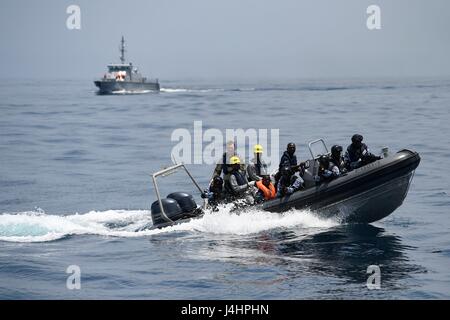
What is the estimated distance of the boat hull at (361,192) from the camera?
17.2m

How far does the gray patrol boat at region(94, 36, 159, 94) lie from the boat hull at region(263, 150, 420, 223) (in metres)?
81.0

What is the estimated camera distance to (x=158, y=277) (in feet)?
46.9

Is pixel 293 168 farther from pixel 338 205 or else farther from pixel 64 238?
pixel 64 238

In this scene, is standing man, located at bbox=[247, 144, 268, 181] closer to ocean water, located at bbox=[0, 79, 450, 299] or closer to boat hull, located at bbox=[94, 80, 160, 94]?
ocean water, located at bbox=[0, 79, 450, 299]

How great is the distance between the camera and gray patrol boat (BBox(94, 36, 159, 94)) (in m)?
97.2

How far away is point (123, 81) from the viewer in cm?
9731

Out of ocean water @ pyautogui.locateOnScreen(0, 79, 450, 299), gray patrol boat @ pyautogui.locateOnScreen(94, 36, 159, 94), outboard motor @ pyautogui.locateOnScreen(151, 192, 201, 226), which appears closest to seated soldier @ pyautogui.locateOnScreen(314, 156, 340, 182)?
ocean water @ pyautogui.locateOnScreen(0, 79, 450, 299)

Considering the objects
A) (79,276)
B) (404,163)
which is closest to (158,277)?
(79,276)

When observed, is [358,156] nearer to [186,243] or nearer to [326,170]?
[326,170]

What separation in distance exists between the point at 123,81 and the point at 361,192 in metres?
82.3

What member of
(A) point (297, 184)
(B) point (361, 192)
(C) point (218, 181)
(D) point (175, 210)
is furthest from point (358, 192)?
(D) point (175, 210)

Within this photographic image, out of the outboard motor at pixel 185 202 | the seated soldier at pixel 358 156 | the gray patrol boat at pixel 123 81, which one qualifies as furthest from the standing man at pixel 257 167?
the gray patrol boat at pixel 123 81
